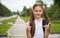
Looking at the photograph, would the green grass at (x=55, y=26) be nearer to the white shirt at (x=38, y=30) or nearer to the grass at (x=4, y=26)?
the grass at (x=4, y=26)

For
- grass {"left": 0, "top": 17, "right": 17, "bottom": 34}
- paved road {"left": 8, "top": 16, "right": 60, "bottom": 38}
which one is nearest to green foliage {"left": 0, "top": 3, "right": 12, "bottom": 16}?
grass {"left": 0, "top": 17, "right": 17, "bottom": 34}

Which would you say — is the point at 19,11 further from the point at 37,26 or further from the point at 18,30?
the point at 37,26

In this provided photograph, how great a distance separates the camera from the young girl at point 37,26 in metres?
1.07

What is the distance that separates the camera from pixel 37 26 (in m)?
1.08

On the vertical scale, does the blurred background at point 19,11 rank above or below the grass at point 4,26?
above

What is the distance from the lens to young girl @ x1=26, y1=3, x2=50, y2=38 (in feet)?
3.51

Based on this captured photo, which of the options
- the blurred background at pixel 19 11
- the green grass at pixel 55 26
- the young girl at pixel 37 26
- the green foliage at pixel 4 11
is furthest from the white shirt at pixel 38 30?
the green grass at pixel 55 26

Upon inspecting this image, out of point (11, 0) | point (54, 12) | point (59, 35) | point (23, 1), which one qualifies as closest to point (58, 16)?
point (54, 12)

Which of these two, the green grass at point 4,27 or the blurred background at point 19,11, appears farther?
the green grass at point 4,27

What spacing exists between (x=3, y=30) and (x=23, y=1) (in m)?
0.82

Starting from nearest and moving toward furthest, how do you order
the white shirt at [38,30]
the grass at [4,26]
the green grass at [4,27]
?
the white shirt at [38,30]
the grass at [4,26]
the green grass at [4,27]

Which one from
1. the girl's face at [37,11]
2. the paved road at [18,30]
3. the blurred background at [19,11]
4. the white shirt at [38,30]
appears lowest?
the paved road at [18,30]

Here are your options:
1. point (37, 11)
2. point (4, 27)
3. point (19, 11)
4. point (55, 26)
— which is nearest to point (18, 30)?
point (4, 27)

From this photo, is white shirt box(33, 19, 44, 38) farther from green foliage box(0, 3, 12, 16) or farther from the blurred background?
green foliage box(0, 3, 12, 16)
